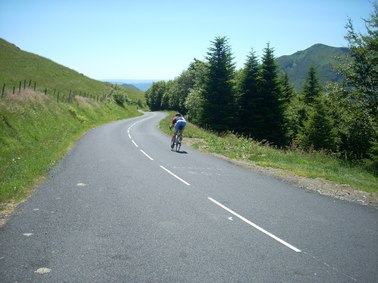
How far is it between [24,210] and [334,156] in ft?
59.5

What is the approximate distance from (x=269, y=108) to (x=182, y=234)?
32603 mm

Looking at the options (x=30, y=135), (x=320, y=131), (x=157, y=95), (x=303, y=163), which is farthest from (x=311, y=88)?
(x=157, y=95)

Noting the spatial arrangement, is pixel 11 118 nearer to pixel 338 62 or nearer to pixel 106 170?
pixel 106 170

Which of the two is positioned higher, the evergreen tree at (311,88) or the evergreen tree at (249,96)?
the evergreen tree at (311,88)

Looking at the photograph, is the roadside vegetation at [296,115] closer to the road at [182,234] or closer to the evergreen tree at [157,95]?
the road at [182,234]

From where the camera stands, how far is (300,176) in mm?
13141

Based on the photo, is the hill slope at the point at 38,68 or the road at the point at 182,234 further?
the hill slope at the point at 38,68

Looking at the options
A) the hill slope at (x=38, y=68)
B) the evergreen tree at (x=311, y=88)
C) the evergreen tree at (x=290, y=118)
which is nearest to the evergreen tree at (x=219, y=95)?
Answer: the evergreen tree at (x=290, y=118)

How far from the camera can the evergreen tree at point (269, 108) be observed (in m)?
36.8

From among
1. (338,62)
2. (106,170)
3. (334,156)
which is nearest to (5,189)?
(106,170)

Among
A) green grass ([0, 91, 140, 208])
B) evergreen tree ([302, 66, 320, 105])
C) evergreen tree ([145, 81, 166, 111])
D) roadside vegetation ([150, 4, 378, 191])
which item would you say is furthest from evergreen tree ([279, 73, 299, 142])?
evergreen tree ([145, 81, 166, 111])

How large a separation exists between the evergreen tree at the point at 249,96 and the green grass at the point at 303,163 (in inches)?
600

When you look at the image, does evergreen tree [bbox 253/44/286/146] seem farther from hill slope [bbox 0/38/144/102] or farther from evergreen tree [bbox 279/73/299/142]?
hill slope [bbox 0/38/144/102]

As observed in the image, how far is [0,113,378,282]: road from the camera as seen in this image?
4.81 m
